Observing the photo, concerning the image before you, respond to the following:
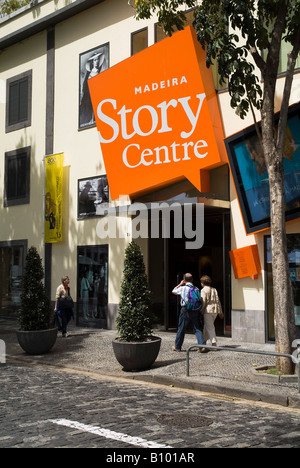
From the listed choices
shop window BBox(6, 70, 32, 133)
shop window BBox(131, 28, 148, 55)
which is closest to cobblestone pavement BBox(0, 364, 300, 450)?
shop window BBox(131, 28, 148, 55)

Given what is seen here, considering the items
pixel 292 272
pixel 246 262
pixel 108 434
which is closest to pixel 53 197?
pixel 246 262

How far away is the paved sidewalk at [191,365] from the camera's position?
A: 8523mm

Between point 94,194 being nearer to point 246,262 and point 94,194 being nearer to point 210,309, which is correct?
point 246,262

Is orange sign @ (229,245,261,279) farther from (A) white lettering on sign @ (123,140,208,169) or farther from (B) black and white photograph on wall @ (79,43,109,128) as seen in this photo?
(B) black and white photograph on wall @ (79,43,109,128)

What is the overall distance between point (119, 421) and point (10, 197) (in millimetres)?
16918

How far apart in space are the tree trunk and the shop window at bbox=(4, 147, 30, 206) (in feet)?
44.5

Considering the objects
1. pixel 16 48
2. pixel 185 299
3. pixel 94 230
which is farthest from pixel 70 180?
pixel 185 299

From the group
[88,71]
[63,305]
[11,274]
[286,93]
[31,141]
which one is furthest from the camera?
[11,274]

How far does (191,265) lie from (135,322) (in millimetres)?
6573

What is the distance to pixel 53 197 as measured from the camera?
19.8 meters

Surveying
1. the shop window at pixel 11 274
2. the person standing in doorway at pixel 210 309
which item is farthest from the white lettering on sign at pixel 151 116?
the shop window at pixel 11 274

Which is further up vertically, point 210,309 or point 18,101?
point 18,101

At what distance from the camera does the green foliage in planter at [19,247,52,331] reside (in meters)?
12.6

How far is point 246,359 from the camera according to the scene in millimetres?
11484
